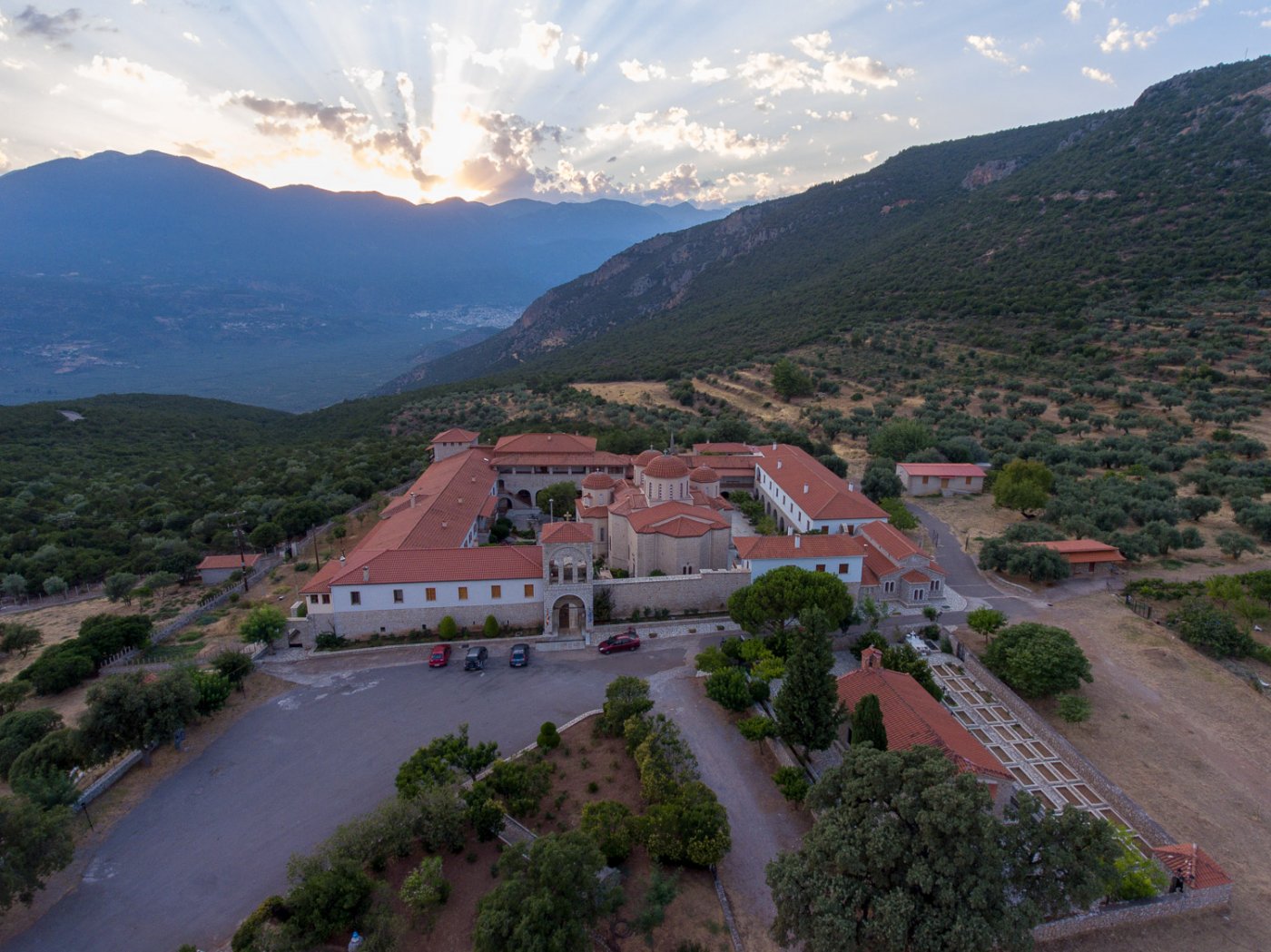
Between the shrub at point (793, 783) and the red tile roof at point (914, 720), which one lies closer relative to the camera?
the red tile roof at point (914, 720)

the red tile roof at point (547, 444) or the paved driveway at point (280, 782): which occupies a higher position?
the red tile roof at point (547, 444)

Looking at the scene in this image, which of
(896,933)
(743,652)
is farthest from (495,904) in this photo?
(743,652)

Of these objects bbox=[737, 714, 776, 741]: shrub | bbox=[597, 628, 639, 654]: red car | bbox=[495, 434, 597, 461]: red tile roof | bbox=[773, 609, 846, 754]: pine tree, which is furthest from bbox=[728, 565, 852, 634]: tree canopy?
bbox=[495, 434, 597, 461]: red tile roof

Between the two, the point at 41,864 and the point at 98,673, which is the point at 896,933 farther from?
the point at 98,673

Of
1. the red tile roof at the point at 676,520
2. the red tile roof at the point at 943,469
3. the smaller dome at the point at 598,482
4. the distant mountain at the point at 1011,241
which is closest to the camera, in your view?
the red tile roof at the point at 676,520

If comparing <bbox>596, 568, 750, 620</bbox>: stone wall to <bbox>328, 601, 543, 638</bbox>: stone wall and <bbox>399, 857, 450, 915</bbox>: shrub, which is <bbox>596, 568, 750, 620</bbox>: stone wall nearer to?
<bbox>328, 601, 543, 638</bbox>: stone wall

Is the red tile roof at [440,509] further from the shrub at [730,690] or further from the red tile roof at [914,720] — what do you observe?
the red tile roof at [914,720]

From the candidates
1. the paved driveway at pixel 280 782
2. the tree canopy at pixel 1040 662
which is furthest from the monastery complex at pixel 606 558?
the tree canopy at pixel 1040 662
